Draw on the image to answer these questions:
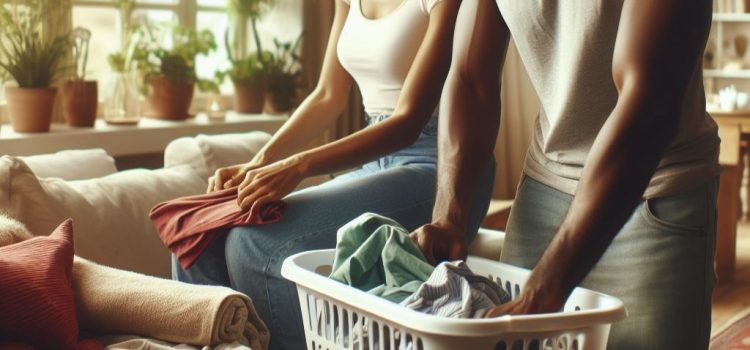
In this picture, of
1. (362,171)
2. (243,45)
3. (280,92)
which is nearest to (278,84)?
(280,92)

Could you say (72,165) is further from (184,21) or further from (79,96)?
(184,21)

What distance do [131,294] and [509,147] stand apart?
4.24m

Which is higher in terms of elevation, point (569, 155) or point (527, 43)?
point (527, 43)

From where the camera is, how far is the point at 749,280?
15.1 ft

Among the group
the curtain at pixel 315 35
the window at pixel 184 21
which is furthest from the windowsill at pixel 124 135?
the curtain at pixel 315 35

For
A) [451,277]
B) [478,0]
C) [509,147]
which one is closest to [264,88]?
[509,147]

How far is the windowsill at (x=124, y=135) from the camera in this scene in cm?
293

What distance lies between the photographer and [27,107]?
2.97 metres

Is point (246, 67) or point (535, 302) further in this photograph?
point (246, 67)

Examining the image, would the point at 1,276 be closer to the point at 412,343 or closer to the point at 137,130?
the point at 412,343

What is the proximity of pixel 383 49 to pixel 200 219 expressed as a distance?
547mm

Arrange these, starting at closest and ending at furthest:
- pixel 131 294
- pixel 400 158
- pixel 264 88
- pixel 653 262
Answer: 1. pixel 653 262
2. pixel 131 294
3. pixel 400 158
4. pixel 264 88

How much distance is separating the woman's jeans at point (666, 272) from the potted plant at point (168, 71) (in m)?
2.36

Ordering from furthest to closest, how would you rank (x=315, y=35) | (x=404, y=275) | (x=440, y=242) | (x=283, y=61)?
(x=315, y=35), (x=283, y=61), (x=440, y=242), (x=404, y=275)
